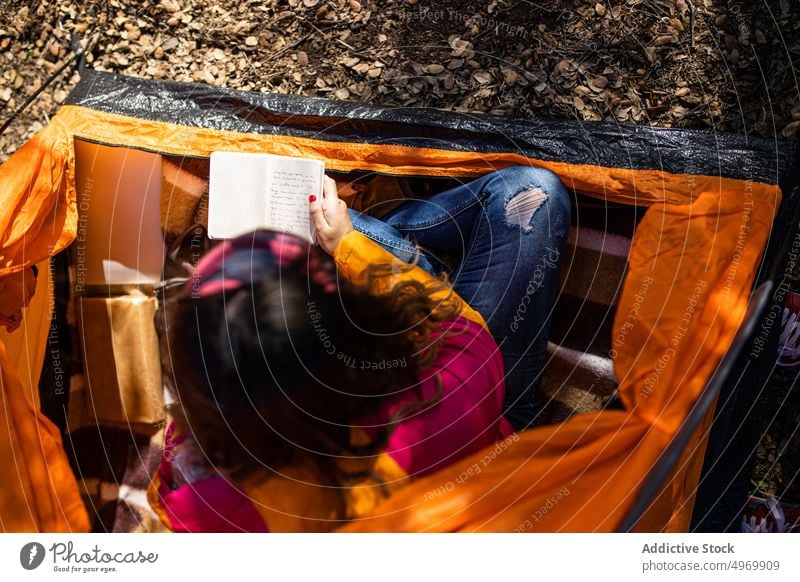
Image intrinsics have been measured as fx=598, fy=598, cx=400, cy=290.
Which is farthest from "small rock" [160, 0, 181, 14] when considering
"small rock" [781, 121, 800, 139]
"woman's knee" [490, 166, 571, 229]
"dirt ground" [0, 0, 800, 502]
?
"small rock" [781, 121, 800, 139]

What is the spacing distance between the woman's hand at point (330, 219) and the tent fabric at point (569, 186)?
8 centimetres

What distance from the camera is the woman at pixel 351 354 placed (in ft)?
2.74

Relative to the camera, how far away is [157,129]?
3.47 ft

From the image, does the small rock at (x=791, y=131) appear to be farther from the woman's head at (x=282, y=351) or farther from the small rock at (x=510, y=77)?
the woman's head at (x=282, y=351)

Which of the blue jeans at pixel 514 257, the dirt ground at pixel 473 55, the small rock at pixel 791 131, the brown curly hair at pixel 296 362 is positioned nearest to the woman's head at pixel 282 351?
the brown curly hair at pixel 296 362

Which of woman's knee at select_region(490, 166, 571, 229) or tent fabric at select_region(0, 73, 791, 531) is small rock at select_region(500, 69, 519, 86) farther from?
woman's knee at select_region(490, 166, 571, 229)

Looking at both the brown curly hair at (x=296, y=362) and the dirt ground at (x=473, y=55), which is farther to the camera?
the dirt ground at (x=473, y=55)

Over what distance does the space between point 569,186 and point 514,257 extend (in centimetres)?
16

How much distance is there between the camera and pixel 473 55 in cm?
114

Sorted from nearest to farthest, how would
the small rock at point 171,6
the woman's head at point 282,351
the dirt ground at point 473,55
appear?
the woman's head at point 282,351 → the dirt ground at point 473,55 → the small rock at point 171,6

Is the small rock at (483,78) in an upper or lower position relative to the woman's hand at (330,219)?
upper

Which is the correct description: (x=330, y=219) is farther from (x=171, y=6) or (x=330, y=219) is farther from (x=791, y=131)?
(x=791, y=131)

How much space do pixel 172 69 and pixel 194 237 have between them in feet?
1.17
